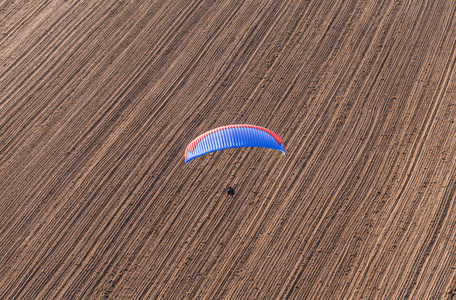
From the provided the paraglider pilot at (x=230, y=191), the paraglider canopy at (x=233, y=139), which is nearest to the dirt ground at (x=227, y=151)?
the paraglider pilot at (x=230, y=191)

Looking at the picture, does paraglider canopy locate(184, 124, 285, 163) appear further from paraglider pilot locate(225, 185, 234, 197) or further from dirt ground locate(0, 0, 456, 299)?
dirt ground locate(0, 0, 456, 299)

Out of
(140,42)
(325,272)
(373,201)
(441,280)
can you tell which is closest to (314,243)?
(325,272)

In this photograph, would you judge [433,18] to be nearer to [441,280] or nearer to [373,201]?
[373,201]

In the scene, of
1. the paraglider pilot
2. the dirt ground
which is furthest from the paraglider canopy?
the dirt ground

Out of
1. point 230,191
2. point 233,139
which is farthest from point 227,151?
point 233,139

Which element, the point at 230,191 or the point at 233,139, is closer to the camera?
the point at 233,139

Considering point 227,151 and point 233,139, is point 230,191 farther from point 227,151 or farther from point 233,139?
point 233,139
